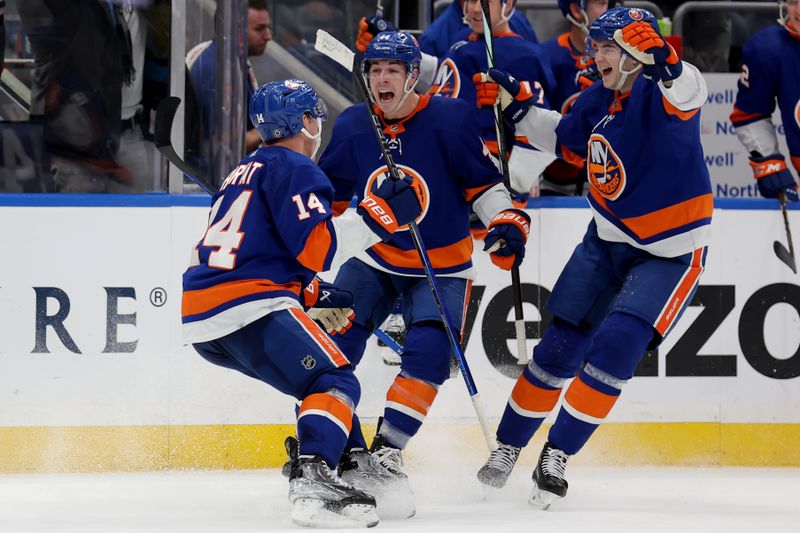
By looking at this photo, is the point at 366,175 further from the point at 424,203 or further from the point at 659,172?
the point at 659,172

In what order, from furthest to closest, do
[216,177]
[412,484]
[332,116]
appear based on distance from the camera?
1. [332,116]
2. [216,177]
3. [412,484]

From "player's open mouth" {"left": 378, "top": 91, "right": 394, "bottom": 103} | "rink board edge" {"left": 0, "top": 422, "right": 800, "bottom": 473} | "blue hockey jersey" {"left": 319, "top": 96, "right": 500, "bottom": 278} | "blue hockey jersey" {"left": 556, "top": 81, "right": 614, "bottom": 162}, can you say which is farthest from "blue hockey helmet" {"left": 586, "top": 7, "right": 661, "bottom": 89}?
"rink board edge" {"left": 0, "top": 422, "right": 800, "bottom": 473}

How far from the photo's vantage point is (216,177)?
14.8ft

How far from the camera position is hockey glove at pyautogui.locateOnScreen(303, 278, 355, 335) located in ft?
11.6

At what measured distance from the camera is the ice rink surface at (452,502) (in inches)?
134

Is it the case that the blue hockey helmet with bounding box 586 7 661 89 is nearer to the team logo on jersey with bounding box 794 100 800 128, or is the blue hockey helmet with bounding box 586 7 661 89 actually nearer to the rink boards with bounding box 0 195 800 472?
the rink boards with bounding box 0 195 800 472

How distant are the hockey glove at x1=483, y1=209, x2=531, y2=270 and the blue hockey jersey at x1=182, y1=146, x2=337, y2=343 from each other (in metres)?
0.66

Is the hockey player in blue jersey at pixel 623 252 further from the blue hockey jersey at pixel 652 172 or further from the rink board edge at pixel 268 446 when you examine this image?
the rink board edge at pixel 268 446

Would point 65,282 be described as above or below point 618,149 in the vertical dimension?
below

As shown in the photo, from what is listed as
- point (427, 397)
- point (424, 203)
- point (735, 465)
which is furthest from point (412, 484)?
point (735, 465)

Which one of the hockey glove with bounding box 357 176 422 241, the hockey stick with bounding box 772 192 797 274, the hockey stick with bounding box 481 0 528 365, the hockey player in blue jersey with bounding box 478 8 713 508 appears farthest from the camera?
the hockey stick with bounding box 772 192 797 274

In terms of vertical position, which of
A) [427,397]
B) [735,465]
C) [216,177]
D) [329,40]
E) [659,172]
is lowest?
[735,465]

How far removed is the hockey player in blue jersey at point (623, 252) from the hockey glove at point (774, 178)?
96 centimetres

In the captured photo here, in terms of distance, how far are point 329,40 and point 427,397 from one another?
99 centimetres
